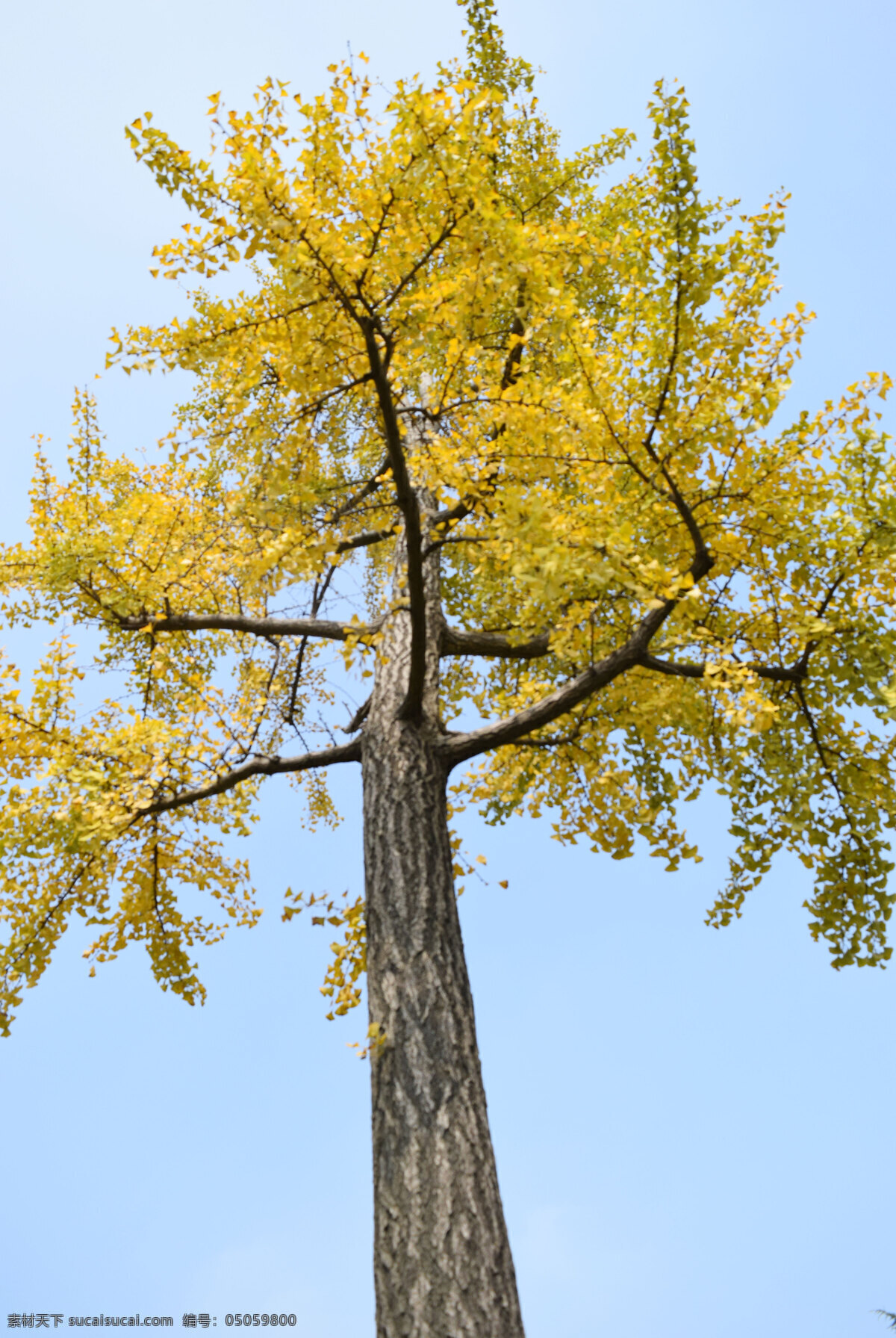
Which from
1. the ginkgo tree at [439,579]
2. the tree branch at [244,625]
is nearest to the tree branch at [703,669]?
the ginkgo tree at [439,579]

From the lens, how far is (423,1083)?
12.4 ft

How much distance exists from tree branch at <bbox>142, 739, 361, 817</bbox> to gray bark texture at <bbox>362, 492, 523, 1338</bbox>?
34 cm

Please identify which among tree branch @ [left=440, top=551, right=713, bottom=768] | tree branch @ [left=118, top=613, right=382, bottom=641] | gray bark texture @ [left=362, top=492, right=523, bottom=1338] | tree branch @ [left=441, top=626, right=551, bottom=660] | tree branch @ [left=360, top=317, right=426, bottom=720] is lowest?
gray bark texture @ [left=362, top=492, right=523, bottom=1338]

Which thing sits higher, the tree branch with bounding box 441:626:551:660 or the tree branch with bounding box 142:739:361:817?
the tree branch with bounding box 441:626:551:660

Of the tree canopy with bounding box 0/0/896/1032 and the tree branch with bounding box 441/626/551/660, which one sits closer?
the tree canopy with bounding box 0/0/896/1032

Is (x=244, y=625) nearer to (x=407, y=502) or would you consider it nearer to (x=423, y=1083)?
(x=407, y=502)

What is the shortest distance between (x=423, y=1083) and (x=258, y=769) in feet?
7.59

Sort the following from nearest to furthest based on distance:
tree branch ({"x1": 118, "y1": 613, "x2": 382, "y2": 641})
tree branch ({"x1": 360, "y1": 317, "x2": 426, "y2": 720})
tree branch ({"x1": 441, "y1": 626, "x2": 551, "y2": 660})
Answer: tree branch ({"x1": 360, "y1": 317, "x2": 426, "y2": 720}), tree branch ({"x1": 441, "y1": 626, "x2": 551, "y2": 660}), tree branch ({"x1": 118, "y1": 613, "x2": 382, "y2": 641})

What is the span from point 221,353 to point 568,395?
177 cm

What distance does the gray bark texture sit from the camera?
3289 mm

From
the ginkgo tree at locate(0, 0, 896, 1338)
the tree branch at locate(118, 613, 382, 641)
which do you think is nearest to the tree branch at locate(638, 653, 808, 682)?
the ginkgo tree at locate(0, 0, 896, 1338)

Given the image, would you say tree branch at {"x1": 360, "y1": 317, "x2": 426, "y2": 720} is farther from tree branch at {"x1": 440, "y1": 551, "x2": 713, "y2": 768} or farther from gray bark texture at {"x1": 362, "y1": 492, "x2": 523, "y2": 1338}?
tree branch at {"x1": 440, "y1": 551, "x2": 713, "y2": 768}

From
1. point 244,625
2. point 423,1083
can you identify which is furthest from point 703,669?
point 244,625

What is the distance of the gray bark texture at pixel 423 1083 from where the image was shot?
10.8 feet
